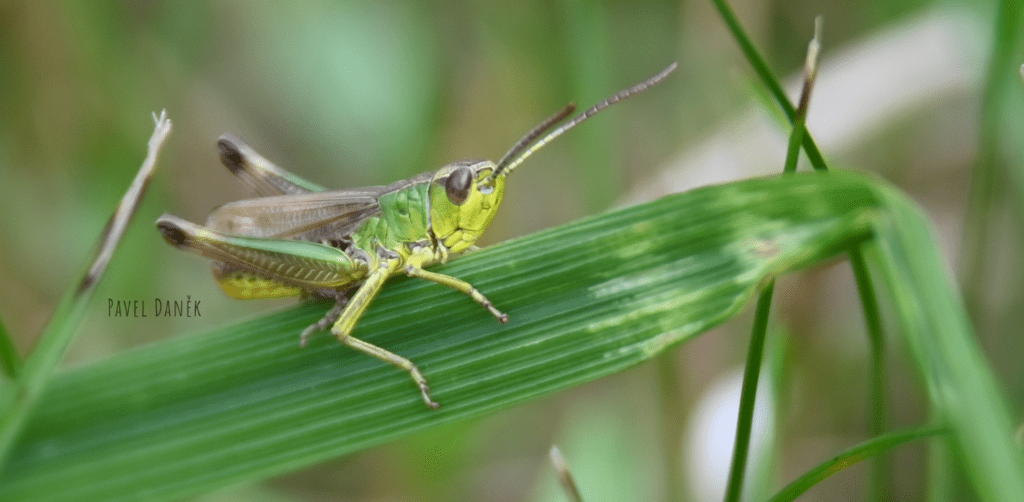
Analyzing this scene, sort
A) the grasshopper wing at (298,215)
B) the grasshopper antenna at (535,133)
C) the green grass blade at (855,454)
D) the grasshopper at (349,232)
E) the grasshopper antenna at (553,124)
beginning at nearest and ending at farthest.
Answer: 1. the green grass blade at (855,454)
2. the grasshopper antenna at (553,124)
3. the grasshopper antenna at (535,133)
4. the grasshopper at (349,232)
5. the grasshopper wing at (298,215)

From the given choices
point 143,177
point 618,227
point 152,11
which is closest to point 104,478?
point 143,177

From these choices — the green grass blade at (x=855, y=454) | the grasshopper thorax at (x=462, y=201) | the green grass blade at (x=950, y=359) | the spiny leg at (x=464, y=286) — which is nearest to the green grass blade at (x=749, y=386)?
the green grass blade at (x=855, y=454)

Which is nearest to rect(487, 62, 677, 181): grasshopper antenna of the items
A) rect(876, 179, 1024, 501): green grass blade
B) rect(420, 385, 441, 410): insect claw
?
rect(876, 179, 1024, 501): green grass blade

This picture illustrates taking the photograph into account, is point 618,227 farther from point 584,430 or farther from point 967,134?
point 967,134

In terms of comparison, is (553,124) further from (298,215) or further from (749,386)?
(298,215)

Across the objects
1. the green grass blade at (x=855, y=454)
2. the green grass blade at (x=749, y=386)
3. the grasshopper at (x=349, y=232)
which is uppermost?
the grasshopper at (x=349, y=232)

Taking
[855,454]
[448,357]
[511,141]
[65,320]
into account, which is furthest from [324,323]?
[511,141]

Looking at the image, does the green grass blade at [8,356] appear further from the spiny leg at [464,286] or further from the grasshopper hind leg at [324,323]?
the spiny leg at [464,286]
